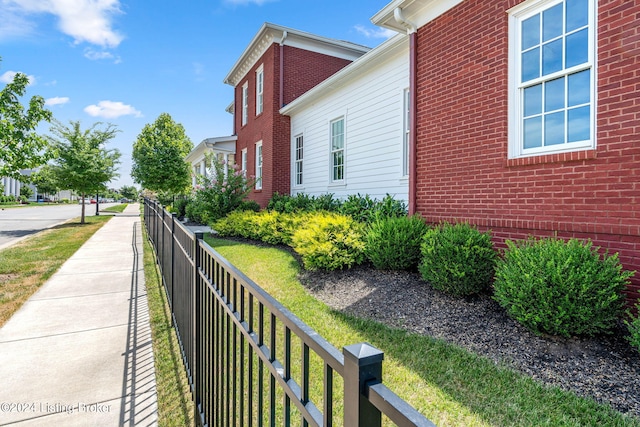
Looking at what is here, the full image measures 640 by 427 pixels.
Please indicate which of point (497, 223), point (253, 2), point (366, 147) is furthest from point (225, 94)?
point (497, 223)

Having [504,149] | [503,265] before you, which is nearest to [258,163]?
[504,149]

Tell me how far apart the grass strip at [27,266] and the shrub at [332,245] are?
156 inches

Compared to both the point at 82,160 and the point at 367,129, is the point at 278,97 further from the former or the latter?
the point at 82,160

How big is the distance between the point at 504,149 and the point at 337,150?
568cm

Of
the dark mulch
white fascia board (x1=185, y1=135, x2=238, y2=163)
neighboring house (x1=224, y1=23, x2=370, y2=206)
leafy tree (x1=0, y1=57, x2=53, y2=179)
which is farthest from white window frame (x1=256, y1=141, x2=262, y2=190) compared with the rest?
the dark mulch

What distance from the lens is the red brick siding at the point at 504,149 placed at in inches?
144

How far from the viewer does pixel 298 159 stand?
1240 centimetres

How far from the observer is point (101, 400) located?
2674 mm

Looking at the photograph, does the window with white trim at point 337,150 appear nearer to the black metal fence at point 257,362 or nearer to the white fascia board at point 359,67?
the white fascia board at point 359,67

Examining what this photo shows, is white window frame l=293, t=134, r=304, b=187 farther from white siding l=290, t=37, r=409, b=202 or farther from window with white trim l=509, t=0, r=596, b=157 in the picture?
window with white trim l=509, t=0, r=596, b=157

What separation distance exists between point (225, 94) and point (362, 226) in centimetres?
1638

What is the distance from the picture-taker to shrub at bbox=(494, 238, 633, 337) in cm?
315

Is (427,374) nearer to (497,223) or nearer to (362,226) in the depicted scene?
(497,223)

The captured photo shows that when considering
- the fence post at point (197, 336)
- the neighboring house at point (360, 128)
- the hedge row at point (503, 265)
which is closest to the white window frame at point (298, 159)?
the neighboring house at point (360, 128)
